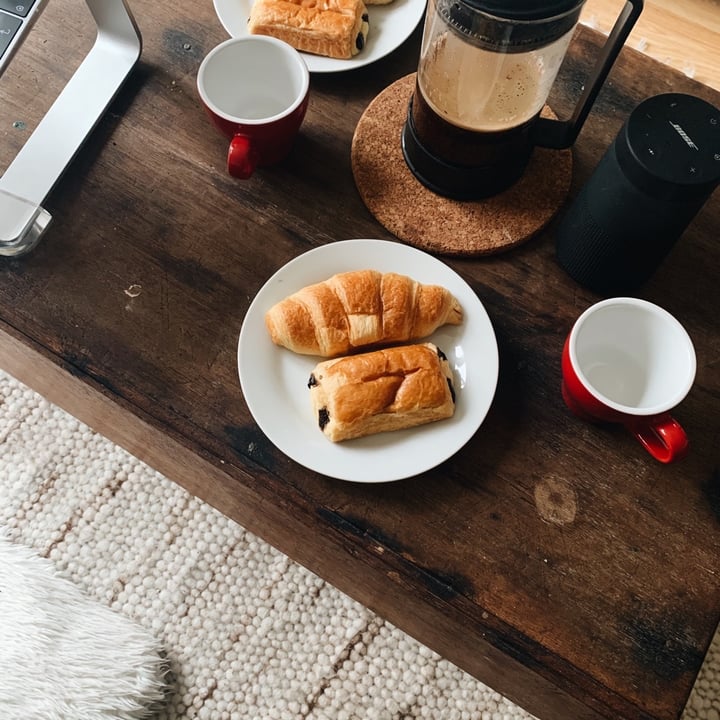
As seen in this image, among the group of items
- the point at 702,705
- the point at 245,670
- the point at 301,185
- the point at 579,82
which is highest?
the point at 579,82

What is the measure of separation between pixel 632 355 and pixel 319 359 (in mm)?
300

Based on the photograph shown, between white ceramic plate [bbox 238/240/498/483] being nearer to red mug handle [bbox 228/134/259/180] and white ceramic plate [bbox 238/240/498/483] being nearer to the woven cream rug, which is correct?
red mug handle [bbox 228/134/259/180]

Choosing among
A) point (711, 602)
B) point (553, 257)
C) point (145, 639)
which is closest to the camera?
point (711, 602)

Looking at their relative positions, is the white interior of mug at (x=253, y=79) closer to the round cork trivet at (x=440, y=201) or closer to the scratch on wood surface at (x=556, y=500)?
the round cork trivet at (x=440, y=201)

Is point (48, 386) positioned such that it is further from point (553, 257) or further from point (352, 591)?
point (553, 257)

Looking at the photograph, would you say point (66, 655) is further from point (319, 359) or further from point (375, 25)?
point (375, 25)

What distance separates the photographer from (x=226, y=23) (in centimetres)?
88

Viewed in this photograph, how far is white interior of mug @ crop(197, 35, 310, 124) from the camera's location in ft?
2.58

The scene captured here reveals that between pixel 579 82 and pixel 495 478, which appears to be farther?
pixel 579 82

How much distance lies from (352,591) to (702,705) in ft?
2.20

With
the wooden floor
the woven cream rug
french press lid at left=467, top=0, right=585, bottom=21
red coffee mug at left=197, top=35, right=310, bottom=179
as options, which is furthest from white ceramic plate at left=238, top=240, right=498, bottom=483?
the wooden floor

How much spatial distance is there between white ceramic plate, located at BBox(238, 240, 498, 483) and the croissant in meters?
0.02

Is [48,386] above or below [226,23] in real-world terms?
below

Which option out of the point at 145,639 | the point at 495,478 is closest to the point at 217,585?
the point at 145,639
